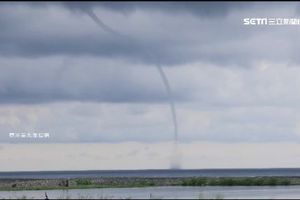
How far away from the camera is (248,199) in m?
64.9

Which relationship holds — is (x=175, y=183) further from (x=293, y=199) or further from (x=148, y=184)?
(x=293, y=199)

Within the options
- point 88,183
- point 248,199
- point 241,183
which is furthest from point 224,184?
point 248,199

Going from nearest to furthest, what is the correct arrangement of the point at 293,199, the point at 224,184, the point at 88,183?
the point at 293,199, the point at 224,184, the point at 88,183

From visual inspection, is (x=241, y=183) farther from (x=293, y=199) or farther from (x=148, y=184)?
(x=293, y=199)

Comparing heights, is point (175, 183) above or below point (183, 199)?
above

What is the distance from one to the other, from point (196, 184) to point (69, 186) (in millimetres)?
18183

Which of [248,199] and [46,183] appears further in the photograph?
[46,183]

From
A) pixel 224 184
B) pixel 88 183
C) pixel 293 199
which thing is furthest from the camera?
pixel 88 183

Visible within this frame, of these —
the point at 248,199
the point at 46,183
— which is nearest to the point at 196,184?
the point at 46,183

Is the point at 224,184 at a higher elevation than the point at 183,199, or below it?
higher

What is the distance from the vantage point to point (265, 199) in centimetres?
6400

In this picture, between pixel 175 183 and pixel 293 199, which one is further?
pixel 175 183

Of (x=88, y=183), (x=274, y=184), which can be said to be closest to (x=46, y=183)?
(x=88, y=183)

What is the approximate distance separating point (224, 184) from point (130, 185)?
1394 cm
